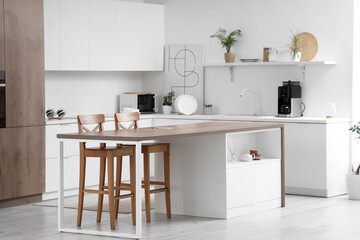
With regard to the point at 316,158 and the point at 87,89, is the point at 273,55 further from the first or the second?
the point at 87,89

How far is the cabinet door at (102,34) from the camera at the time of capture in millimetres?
8039

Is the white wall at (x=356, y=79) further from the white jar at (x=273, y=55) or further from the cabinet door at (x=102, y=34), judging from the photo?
the cabinet door at (x=102, y=34)

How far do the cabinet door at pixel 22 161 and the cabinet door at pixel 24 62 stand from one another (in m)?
0.10

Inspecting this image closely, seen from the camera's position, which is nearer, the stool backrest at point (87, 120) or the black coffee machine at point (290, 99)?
the stool backrest at point (87, 120)

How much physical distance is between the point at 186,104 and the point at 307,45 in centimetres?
174

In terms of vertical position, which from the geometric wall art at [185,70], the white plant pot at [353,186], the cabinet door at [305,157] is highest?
the geometric wall art at [185,70]

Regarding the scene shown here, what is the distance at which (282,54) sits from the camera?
8.15 metres

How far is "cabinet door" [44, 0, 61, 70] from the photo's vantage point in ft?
24.4

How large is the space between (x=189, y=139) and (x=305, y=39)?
2384 millimetres

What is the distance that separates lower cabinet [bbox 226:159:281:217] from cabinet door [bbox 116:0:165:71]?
→ 2.59m

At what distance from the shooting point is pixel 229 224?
19.4 ft

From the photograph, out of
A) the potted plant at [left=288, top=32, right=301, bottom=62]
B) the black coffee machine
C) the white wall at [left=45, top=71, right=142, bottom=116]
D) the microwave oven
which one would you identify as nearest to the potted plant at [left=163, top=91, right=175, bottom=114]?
the microwave oven

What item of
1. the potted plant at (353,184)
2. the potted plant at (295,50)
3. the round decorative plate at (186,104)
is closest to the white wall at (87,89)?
the round decorative plate at (186,104)

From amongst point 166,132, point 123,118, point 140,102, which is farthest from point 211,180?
point 140,102
